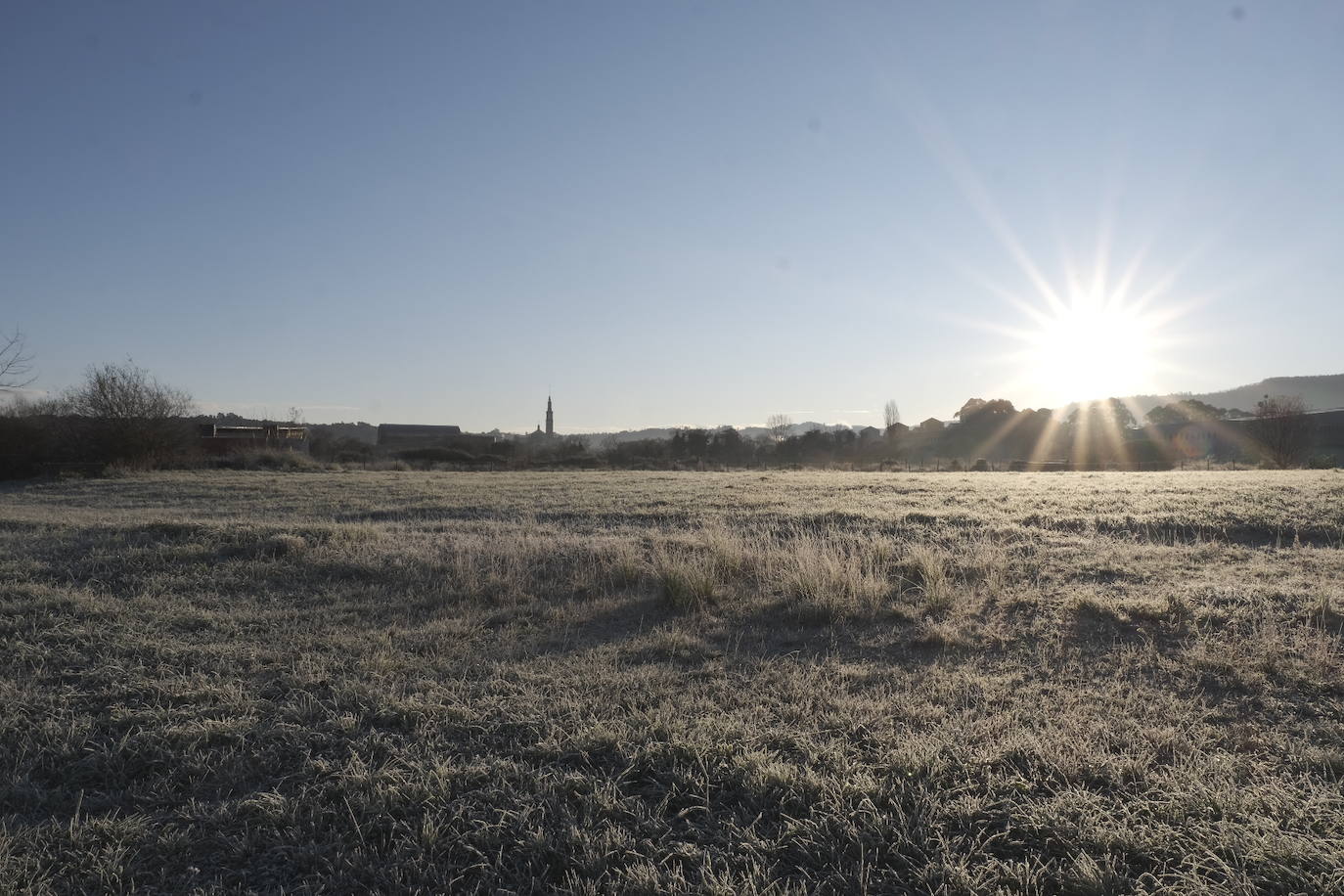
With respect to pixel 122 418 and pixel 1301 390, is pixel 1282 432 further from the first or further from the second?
pixel 1301 390

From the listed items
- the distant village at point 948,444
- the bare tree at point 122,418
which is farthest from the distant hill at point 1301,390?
the bare tree at point 122,418

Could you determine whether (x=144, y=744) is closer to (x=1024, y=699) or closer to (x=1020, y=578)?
(x=1024, y=699)

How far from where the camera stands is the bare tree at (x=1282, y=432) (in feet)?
136

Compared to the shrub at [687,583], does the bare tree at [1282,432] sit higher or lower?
higher

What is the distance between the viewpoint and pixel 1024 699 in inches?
167

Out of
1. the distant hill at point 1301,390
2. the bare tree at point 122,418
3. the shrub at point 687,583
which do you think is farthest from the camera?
the distant hill at point 1301,390

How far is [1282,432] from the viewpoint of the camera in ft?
138

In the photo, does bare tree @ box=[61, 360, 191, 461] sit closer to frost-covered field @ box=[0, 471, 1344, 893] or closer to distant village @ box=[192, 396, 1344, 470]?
distant village @ box=[192, 396, 1344, 470]

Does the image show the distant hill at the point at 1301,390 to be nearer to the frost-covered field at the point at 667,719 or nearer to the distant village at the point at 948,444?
the distant village at the point at 948,444

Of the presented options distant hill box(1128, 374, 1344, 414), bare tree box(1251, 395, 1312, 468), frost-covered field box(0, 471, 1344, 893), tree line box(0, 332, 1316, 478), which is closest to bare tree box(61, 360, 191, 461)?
tree line box(0, 332, 1316, 478)

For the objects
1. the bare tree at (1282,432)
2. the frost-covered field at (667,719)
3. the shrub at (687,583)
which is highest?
the bare tree at (1282,432)

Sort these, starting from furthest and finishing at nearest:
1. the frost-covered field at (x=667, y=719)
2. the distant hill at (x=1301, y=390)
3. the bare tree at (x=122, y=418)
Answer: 1. the distant hill at (x=1301, y=390)
2. the bare tree at (x=122, y=418)
3. the frost-covered field at (x=667, y=719)

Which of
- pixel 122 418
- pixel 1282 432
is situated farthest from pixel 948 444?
pixel 122 418

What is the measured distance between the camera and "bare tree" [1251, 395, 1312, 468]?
41.3 meters
